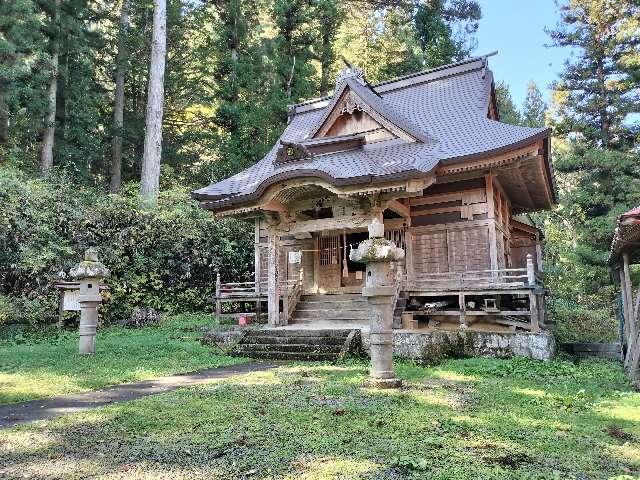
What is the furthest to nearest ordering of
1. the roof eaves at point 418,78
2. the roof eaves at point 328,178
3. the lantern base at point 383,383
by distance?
the roof eaves at point 418,78 < the roof eaves at point 328,178 < the lantern base at point 383,383

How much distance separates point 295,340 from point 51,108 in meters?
16.8

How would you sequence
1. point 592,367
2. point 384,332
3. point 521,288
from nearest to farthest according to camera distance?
point 384,332, point 592,367, point 521,288

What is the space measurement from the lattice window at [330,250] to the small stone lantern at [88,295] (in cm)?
770

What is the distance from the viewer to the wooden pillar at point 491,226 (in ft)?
42.9

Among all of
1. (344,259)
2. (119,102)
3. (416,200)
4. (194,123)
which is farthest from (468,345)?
(194,123)

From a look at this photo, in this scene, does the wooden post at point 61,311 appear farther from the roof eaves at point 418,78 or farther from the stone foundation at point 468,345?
the roof eaves at point 418,78

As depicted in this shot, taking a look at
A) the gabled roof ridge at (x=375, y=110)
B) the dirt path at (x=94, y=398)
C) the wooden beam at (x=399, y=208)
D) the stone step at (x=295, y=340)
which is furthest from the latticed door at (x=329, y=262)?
the dirt path at (x=94, y=398)

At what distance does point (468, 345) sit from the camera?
11.1 meters

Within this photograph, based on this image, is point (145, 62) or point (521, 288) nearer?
point (521, 288)

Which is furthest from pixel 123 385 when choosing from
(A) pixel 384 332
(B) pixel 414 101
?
(B) pixel 414 101

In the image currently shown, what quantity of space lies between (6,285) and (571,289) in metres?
26.2

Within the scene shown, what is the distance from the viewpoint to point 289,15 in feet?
82.8

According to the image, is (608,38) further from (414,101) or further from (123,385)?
(123,385)

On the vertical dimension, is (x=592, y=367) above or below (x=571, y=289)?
below
